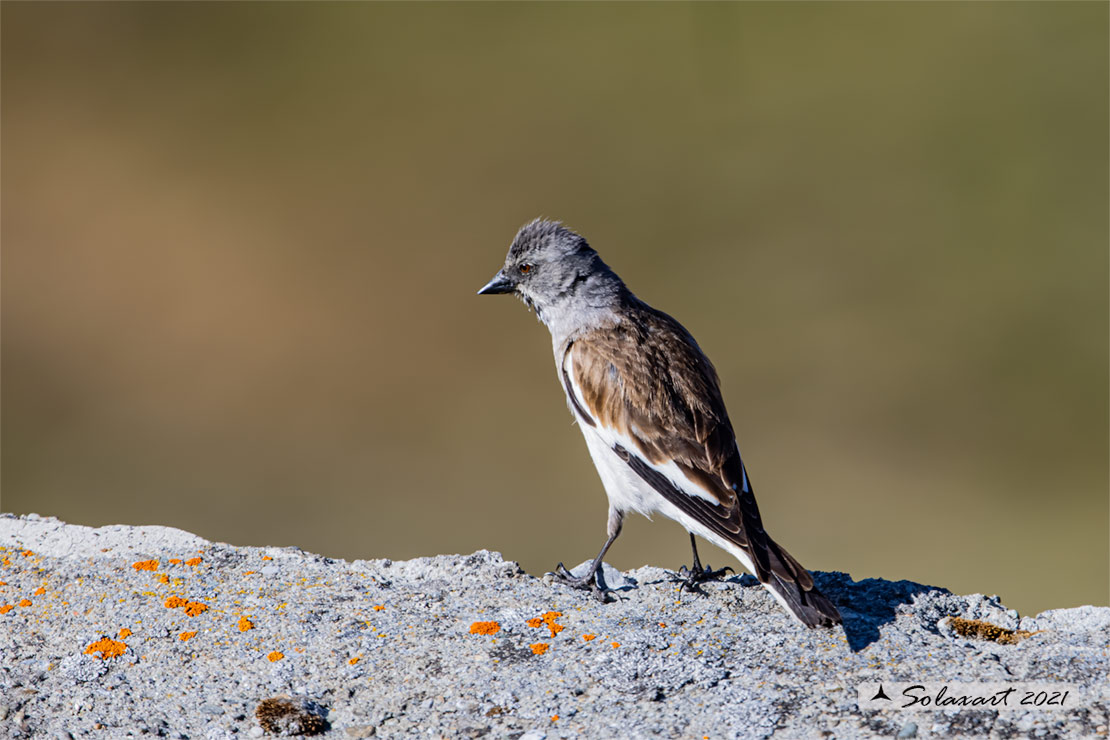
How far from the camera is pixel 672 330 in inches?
254

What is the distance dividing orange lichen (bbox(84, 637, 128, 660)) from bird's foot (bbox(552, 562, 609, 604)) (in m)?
2.15

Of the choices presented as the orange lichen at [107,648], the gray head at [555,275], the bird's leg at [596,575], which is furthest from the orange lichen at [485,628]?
the gray head at [555,275]

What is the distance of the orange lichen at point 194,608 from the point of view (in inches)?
191

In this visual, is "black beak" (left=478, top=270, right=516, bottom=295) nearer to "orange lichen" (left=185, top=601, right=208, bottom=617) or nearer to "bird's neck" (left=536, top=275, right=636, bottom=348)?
"bird's neck" (left=536, top=275, right=636, bottom=348)

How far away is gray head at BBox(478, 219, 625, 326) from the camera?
6.77 m

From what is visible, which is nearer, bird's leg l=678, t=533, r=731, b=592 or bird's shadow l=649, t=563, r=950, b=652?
bird's shadow l=649, t=563, r=950, b=652

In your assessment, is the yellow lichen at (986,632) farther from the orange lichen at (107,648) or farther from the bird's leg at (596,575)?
the orange lichen at (107,648)

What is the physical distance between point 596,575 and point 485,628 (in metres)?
1.13

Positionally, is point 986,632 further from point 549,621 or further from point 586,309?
point 586,309

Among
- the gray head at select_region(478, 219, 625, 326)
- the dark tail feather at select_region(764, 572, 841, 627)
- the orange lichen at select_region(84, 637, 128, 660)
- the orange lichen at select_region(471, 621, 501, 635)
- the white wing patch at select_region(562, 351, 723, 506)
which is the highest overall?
Result: the gray head at select_region(478, 219, 625, 326)

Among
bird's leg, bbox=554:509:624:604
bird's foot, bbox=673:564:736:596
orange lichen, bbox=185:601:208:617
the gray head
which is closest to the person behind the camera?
orange lichen, bbox=185:601:208:617

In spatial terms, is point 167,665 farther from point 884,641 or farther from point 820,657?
point 884,641

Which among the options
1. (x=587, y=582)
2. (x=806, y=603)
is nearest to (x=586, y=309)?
(x=587, y=582)

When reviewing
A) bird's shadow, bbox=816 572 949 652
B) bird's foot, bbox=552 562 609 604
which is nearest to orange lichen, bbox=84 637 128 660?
bird's foot, bbox=552 562 609 604
